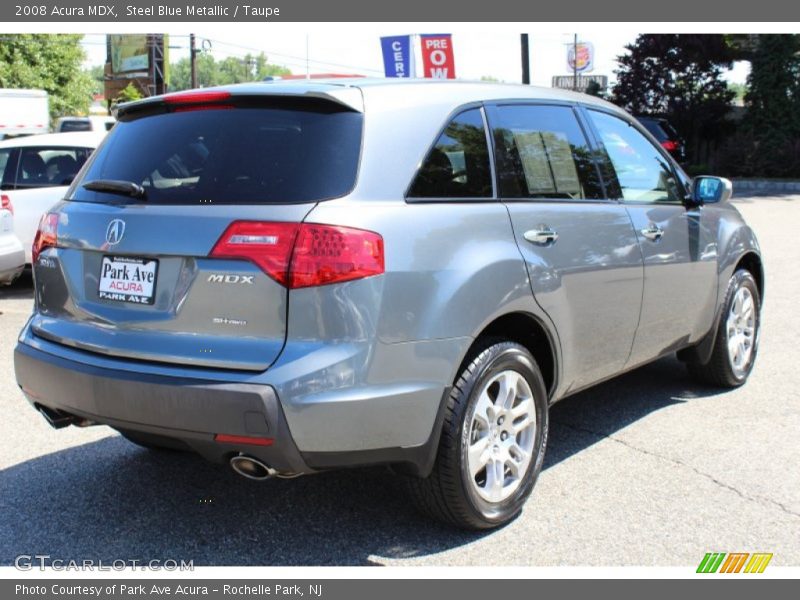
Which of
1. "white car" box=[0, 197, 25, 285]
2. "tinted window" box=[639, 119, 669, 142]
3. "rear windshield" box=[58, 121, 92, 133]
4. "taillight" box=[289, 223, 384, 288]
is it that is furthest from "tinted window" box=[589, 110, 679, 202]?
"rear windshield" box=[58, 121, 92, 133]

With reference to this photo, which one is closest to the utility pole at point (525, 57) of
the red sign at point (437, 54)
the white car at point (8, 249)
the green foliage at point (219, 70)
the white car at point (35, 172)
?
the red sign at point (437, 54)

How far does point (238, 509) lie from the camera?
3846mm

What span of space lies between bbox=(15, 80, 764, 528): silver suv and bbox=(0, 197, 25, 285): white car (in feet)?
17.1

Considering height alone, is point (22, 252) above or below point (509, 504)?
above

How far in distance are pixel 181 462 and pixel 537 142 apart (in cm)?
235

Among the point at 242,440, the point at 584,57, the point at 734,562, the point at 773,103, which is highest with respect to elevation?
the point at 584,57

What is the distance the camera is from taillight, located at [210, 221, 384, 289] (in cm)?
294

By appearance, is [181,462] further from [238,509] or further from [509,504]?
[509,504]

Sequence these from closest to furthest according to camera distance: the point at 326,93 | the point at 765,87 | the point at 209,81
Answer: the point at 326,93 < the point at 765,87 < the point at 209,81

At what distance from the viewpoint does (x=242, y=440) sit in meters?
2.95

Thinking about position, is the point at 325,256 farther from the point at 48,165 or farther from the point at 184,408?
the point at 48,165

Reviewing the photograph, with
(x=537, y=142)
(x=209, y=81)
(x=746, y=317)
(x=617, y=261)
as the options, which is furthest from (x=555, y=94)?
(x=209, y=81)

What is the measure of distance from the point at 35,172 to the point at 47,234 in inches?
275

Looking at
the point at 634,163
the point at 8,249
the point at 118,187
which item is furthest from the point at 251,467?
the point at 8,249
